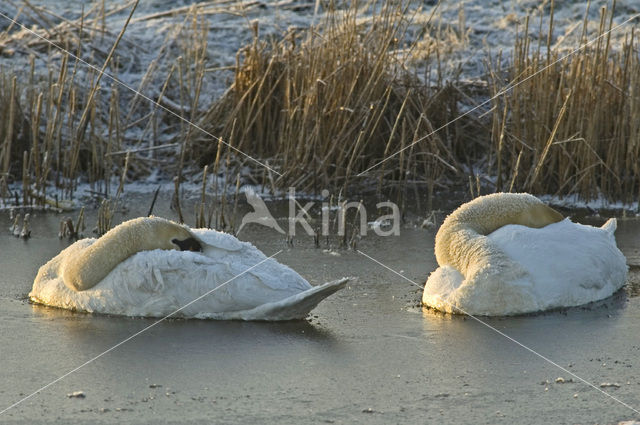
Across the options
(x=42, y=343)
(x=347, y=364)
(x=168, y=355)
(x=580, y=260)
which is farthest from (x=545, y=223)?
(x=42, y=343)

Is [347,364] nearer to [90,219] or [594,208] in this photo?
[90,219]

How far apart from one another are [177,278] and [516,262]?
2023mm

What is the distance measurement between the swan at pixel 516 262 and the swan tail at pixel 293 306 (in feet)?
2.95

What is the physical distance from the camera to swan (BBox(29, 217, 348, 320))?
243 inches

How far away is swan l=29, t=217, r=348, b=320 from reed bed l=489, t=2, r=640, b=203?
443 cm

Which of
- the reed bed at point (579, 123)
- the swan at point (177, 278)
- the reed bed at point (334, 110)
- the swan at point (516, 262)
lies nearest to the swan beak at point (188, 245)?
the swan at point (177, 278)

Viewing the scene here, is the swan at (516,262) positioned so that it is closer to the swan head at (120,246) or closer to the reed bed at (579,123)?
the swan head at (120,246)

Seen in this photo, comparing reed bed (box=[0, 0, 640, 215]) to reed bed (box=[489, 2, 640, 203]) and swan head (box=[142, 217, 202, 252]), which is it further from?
swan head (box=[142, 217, 202, 252])

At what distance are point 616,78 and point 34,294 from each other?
652cm

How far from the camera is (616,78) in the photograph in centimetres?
1082

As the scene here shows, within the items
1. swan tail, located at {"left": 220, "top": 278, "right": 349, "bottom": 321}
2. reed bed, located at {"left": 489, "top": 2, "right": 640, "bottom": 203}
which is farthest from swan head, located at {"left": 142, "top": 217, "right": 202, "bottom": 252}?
reed bed, located at {"left": 489, "top": 2, "right": 640, "bottom": 203}

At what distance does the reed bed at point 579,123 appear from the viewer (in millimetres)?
10359

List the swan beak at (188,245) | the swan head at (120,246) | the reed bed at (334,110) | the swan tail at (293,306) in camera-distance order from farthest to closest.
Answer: the reed bed at (334,110), the swan beak at (188,245), the swan head at (120,246), the swan tail at (293,306)

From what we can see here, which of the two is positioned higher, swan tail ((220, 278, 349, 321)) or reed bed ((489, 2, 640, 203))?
reed bed ((489, 2, 640, 203))
